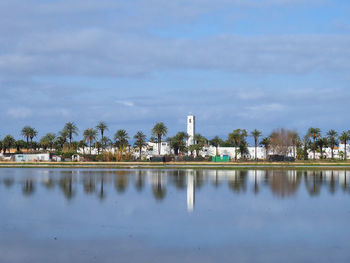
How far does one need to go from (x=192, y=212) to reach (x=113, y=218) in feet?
16.3

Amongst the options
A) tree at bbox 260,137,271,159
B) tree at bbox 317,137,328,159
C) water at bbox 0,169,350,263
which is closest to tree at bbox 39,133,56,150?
tree at bbox 260,137,271,159

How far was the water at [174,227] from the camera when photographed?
745 inches

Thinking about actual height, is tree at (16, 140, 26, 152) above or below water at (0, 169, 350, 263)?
above

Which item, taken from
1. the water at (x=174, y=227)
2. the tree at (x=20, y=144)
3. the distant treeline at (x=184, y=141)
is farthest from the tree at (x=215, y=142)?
the water at (x=174, y=227)

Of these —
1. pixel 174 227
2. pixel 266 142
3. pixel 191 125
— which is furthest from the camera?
pixel 191 125

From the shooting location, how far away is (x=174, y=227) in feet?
80.4

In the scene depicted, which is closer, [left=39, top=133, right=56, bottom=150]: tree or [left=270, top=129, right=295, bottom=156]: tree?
[left=270, top=129, right=295, bottom=156]: tree

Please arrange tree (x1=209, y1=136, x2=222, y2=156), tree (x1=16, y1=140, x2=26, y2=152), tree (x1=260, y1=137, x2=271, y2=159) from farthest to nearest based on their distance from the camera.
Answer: tree (x1=16, y1=140, x2=26, y2=152)
tree (x1=209, y1=136, x2=222, y2=156)
tree (x1=260, y1=137, x2=271, y2=159)

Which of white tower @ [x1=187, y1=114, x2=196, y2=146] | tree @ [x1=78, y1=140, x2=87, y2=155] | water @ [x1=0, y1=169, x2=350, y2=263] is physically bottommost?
water @ [x1=0, y1=169, x2=350, y2=263]

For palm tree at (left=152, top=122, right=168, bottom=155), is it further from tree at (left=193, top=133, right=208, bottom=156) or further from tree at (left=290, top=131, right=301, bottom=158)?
tree at (left=290, top=131, right=301, bottom=158)

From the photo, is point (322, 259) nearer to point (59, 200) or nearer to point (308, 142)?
point (59, 200)

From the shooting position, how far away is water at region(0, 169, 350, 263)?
18922mm

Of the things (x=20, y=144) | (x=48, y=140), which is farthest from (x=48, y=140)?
(x=20, y=144)

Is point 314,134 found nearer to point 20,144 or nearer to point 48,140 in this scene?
point 48,140
